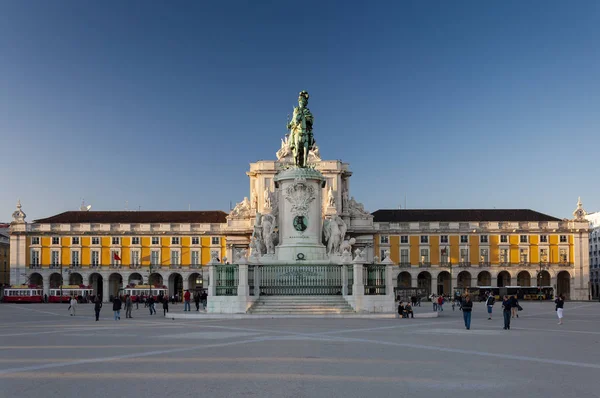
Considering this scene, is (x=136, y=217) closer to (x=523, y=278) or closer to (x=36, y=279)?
(x=36, y=279)

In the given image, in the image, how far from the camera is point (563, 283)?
342ft

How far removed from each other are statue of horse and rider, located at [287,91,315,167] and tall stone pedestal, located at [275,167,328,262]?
1.02 m

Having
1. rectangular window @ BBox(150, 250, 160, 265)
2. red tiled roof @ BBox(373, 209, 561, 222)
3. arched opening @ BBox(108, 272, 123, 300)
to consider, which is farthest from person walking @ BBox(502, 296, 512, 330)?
arched opening @ BBox(108, 272, 123, 300)

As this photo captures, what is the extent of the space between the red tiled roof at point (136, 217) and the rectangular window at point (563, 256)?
4499 centimetres

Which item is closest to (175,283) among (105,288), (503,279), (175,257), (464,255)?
(175,257)

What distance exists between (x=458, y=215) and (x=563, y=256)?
576 inches

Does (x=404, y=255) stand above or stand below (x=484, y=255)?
above

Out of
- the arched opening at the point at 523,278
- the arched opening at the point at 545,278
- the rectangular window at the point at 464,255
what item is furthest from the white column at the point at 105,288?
the arched opening at the point at 545,278

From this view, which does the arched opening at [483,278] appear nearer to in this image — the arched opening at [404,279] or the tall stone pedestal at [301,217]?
the arched opening at [404,279]

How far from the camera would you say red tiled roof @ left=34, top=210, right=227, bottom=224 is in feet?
352

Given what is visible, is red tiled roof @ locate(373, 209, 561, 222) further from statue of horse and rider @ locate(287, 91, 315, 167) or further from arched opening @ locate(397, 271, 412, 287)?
statue of horse and rider @ locate(287, 91, 315, 167)

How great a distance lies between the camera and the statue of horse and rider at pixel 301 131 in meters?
35.4

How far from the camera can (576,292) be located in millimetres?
100938

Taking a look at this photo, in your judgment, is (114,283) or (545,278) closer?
(545,278)
